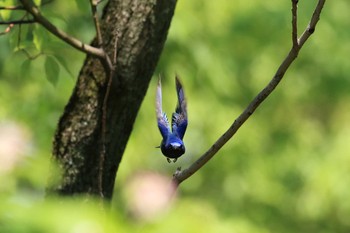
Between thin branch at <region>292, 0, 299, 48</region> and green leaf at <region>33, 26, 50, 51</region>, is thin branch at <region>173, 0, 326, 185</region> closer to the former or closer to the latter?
thin branch at <region>292, 0, 299, 48</region>

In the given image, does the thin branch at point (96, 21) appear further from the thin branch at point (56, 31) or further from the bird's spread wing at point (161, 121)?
the bird's spread wing at point (161, 121)

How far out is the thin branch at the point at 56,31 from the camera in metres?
2.23

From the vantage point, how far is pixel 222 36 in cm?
721

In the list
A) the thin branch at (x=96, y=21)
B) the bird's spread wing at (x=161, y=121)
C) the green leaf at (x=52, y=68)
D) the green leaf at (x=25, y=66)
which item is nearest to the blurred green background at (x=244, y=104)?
the green leaf at (x=25, y=66)

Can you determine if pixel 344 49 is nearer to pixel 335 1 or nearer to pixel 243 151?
pixel 335 1

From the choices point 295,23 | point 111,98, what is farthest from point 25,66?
point 295,23

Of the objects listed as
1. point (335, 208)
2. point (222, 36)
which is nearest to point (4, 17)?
point (222, 36)

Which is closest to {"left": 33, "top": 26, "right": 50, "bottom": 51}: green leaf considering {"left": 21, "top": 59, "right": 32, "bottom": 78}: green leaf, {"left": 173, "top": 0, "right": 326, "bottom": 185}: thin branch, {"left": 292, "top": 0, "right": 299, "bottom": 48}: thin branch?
{"left": 21, "top": 59, "right": 32, "bottom": 78}: green leaf

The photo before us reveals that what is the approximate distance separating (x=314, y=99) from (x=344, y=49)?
1145 millimetres

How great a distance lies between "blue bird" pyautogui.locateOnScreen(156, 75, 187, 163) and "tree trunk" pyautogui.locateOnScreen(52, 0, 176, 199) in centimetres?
71

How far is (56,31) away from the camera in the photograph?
2293mm

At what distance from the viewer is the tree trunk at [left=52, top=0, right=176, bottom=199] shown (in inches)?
100

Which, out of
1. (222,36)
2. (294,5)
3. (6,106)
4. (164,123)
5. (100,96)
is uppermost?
(222,36)

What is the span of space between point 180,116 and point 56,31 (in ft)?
2.10
